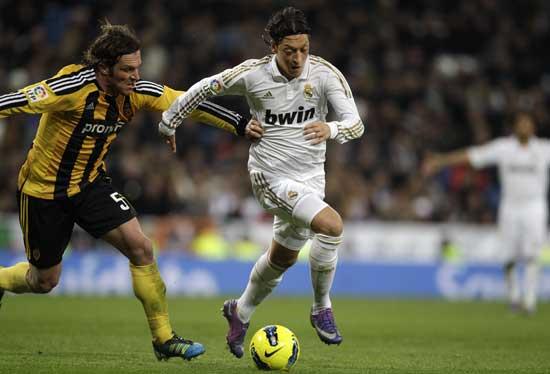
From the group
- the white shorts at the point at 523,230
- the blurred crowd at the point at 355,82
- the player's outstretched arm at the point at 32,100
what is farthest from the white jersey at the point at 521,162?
the player's outstretched arm at the point at 32,100

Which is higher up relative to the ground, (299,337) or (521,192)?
(521,192)

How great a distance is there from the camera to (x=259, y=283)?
775cm

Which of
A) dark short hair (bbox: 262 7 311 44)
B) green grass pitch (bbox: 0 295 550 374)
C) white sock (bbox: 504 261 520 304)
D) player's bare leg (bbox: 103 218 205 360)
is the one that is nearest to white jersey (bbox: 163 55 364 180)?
dark short hair (bbox: 262 7 311 44)

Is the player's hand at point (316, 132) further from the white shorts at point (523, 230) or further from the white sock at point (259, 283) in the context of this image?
the white shorts at point (523, 230)

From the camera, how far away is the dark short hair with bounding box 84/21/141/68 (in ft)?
21.6

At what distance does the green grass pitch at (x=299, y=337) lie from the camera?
22.1 feet

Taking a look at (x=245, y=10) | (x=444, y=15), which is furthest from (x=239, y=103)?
(x=444, y=15)

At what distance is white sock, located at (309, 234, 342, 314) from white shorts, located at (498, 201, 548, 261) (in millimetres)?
6300

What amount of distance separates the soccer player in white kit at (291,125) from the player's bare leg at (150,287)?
2.35 feet

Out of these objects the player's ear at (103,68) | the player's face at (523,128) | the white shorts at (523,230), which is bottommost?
the white shorts at (523,230)

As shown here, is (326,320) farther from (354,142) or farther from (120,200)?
(354,142)

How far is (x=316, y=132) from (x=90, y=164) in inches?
63.1

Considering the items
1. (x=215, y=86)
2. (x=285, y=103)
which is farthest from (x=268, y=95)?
(x=215, y=86)

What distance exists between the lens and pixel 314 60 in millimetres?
7457
